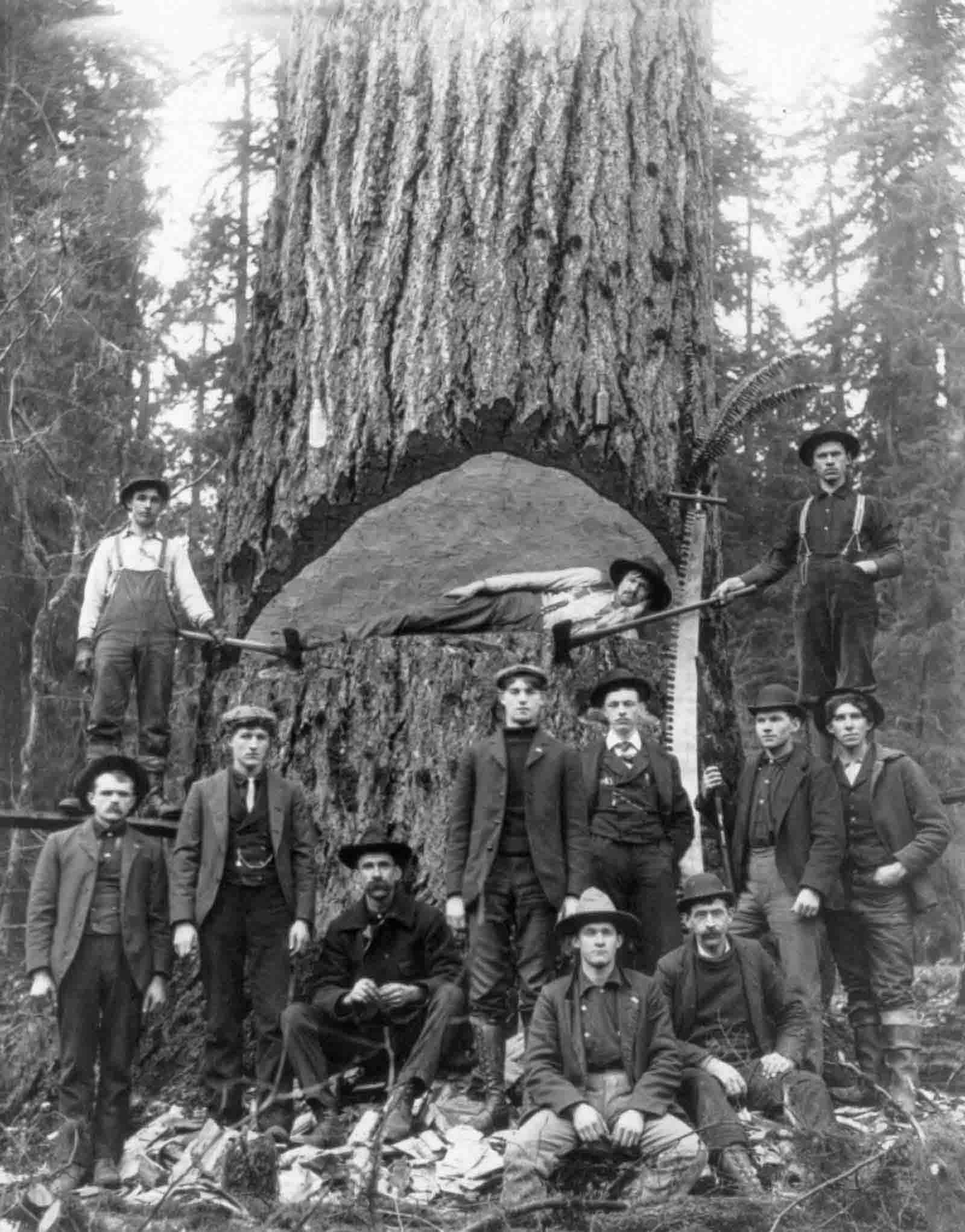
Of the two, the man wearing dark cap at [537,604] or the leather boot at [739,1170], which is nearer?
the leather boot at [739,1170]

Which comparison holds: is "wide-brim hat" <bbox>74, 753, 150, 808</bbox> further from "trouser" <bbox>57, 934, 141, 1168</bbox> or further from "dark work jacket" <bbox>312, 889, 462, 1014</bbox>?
"dark work jacket" <bbox>312, 889, 462, 1014</bbox>

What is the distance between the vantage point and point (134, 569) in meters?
7.28

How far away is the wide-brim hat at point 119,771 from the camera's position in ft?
18.5

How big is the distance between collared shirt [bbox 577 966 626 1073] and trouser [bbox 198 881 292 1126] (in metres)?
1.16

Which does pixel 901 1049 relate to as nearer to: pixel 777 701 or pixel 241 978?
pixel 777 701

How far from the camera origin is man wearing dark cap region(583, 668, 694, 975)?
573 cm

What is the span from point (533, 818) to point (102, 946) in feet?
5.21

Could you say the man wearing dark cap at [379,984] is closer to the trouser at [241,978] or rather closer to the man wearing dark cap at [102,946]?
the trouser at [241,978]

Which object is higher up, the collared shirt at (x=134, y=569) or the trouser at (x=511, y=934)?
the collared shirt at (x=134, y=569)

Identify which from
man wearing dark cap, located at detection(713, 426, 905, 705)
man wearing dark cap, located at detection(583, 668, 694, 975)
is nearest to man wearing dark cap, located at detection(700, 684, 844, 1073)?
man wearing dark cap, located at detection(583, 668, 694, 975)

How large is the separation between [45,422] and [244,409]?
33.4 feet

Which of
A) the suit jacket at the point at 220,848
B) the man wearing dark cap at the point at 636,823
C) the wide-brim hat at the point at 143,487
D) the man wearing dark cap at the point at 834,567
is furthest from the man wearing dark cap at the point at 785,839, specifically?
the wide-brim hat at the point at 143,487

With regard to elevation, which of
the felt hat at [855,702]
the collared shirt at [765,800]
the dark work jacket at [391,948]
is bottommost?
the dark work jacket at [391,948]

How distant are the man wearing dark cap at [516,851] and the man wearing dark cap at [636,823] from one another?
19cm
